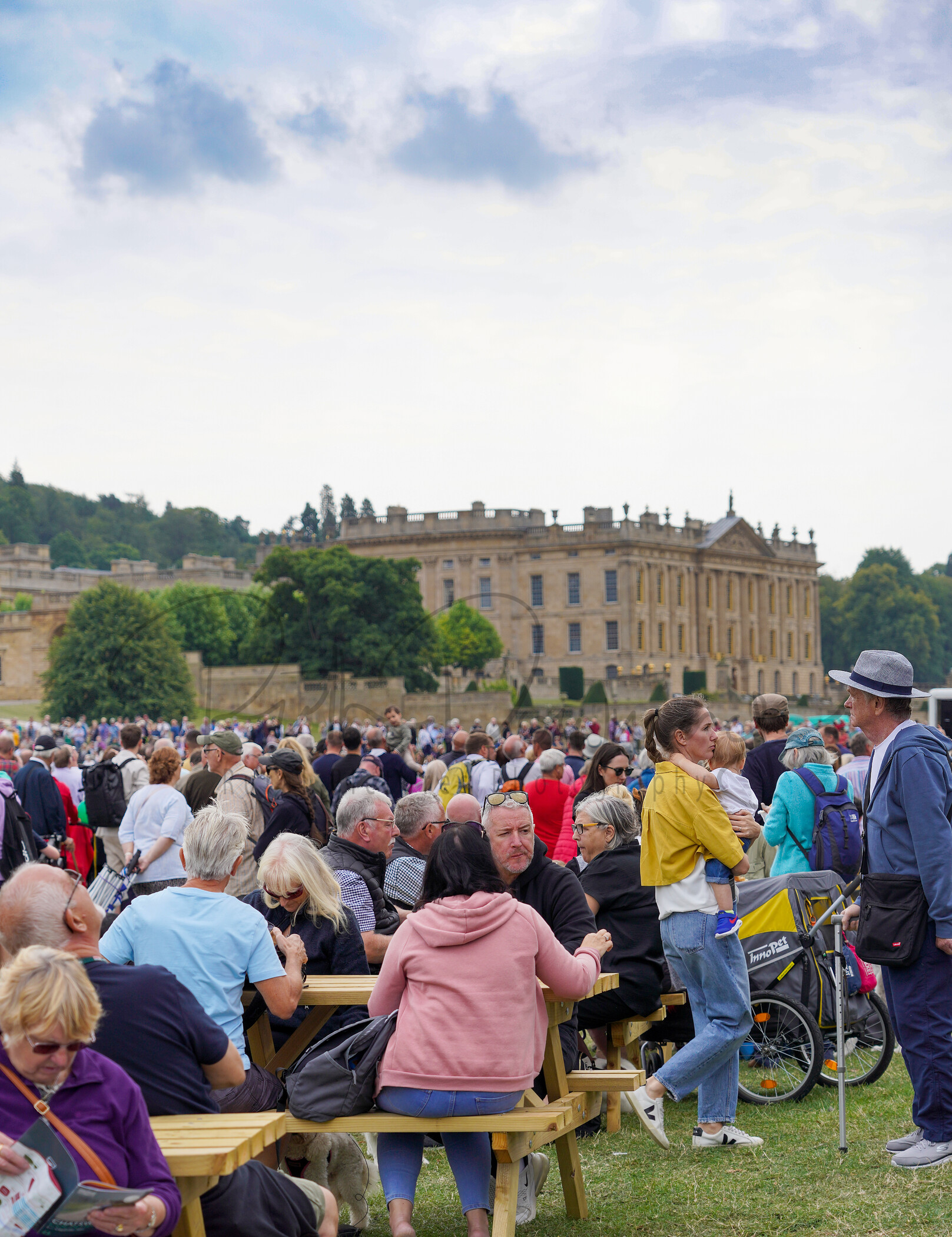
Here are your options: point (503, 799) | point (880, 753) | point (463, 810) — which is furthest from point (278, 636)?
point (880, 753)

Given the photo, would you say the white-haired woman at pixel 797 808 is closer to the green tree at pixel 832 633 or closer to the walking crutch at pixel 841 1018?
the walking crutch at pixel 841 1018

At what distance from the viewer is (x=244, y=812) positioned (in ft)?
30.7

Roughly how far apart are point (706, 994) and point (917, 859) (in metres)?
1.28

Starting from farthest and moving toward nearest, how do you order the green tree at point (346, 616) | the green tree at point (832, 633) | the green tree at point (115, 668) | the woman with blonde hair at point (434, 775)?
the green tree at point (832, 633)
the green tree at point (346, 616)
the green tree at point (115, 668)
the woman with blonde hair at point (434, 775)

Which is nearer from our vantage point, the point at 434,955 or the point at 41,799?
the point at 434,955

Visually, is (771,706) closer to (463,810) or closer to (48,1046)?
(463,810)

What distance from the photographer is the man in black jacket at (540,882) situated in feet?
19.8

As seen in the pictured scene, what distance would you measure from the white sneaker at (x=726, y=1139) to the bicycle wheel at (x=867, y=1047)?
1.36 meters

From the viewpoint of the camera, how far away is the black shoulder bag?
586 cm

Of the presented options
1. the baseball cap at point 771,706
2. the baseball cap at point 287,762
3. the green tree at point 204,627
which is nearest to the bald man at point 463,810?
the baseball cap at point 287,762

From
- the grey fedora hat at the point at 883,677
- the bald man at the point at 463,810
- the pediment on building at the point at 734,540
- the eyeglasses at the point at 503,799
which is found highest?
the pediment on building at the point at 734,540

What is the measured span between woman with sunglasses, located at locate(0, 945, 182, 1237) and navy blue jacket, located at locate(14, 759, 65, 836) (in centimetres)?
953

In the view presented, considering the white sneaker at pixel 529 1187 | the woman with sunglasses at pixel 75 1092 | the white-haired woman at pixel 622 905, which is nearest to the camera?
the woman with sunglasses at pixel 75 1092

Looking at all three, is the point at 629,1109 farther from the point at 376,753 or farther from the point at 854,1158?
the point at 376,753
